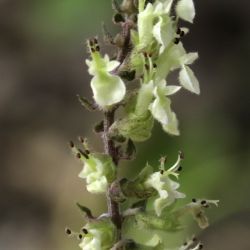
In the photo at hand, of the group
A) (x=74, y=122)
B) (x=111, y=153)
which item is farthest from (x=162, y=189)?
(x=74, y=122)

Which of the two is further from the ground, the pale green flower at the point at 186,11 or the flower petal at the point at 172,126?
the pale green flower at the point at 186,11

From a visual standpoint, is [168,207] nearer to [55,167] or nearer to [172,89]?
[172,89]

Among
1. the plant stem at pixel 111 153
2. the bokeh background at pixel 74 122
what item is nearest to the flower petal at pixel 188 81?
the plant stem at pixel 111 153

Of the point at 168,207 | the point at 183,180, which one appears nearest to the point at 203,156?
the point at 183,180

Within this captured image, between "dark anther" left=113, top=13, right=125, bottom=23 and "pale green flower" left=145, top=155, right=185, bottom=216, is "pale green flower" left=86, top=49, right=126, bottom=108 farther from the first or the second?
"pale green flower" left=145, top=155, right=185, bottom=216

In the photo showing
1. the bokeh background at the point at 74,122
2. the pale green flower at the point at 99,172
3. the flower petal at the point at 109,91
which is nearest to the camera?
the flower petal at the point at 109,91

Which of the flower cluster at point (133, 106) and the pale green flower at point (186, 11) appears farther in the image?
the pale green flower at point (186, 11)

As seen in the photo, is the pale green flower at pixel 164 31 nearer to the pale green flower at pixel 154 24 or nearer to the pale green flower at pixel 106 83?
the pale green flower at pixel 154 24

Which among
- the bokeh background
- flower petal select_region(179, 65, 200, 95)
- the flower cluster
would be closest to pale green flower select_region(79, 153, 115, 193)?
the flower cluster
